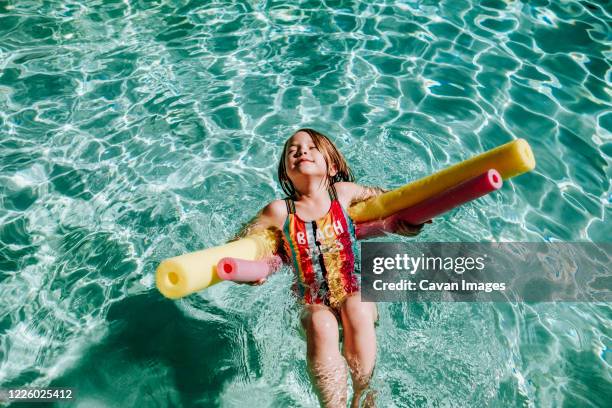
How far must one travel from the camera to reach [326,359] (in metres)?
2.75

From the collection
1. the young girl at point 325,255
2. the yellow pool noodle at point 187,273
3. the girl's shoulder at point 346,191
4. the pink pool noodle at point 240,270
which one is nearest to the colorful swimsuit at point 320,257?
A: the young girl at point 325,255

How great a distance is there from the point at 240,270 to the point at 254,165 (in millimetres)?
1931

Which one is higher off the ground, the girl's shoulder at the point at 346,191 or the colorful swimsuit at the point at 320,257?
the girl's shoulder at the point at 346,191

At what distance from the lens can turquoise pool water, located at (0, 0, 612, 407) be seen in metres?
3.13

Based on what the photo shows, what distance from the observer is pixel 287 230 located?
3.14 metres

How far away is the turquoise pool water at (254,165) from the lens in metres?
3.13

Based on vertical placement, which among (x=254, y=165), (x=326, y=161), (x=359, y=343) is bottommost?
(x=254, y=165)

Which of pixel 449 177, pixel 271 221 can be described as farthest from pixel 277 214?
pixel 449 177

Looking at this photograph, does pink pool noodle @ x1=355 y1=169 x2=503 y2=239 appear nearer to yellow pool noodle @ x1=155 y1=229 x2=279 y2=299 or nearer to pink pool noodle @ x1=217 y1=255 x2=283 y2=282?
pink pool noodle @ x1=217 y1=255 x2=283 y2=282

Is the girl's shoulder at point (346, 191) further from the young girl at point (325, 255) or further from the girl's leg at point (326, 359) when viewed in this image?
the girl's leg at point (326, 359)

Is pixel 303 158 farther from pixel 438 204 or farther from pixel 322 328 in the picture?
pixel 322 328

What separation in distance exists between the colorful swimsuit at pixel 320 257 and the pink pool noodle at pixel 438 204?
0.18 meters

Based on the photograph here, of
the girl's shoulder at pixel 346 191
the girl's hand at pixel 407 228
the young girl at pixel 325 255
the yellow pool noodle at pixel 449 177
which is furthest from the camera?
the girl's shoulder at pixel 346 191

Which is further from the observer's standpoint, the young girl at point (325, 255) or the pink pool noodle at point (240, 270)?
the young girl at point (325, 255)
